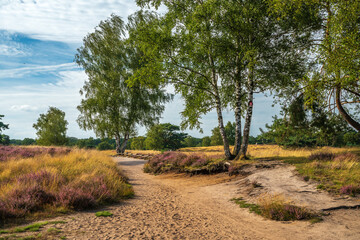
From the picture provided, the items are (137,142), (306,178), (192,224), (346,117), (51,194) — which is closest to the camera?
(192,224)

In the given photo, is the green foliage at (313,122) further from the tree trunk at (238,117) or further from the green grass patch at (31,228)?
the green grass patch at (31,228)

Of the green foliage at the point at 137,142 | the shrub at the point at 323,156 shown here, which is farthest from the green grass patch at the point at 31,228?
the green foliage at the point at 137,142

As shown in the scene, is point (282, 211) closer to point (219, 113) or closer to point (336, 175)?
point (336, 175)

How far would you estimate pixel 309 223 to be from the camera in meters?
6.10

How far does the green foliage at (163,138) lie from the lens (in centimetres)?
4881

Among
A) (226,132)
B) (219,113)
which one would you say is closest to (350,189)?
(219,113)

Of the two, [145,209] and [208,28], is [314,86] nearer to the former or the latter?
[208,28]

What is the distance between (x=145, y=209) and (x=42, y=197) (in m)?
3.08

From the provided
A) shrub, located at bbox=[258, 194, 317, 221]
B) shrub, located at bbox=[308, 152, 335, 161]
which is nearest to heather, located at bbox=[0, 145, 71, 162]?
shrub, located at bbox=[258, 194, 317, 221]

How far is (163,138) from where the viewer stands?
5453 cm

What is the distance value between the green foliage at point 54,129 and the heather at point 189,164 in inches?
1270

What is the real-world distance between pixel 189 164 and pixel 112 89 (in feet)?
60.7

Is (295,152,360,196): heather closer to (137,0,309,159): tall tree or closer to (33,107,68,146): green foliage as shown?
(137,0,309,159): tall tree

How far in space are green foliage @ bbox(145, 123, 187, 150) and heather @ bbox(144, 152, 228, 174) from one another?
86.2 feet
